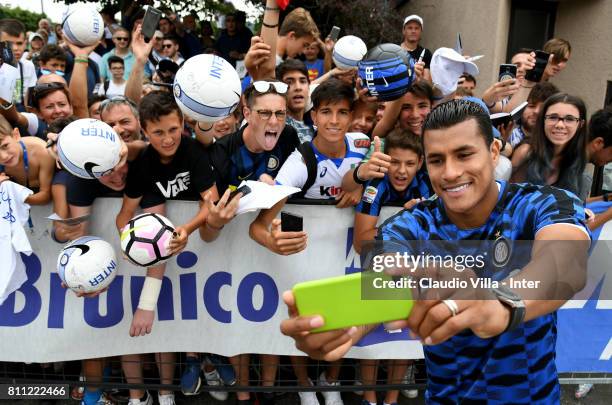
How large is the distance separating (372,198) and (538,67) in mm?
2830

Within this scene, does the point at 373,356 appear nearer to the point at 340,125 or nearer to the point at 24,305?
the point at 340,125

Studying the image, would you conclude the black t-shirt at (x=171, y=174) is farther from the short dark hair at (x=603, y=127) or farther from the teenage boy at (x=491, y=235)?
the short dark hair at (x=603, y=127)

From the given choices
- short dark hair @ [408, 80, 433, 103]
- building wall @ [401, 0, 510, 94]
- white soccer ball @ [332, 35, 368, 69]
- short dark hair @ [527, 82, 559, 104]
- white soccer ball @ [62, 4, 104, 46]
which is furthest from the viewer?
→ building wall @ [401, 0, 510, 94]

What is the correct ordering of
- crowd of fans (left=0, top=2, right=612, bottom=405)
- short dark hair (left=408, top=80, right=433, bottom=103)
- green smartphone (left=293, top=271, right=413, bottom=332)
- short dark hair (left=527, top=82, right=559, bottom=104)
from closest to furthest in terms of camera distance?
green smartphone (left=293, top=271, right=413, bottom=332), crowd of fans (left=0, top=2, right=612, bottom=405), short dark hair (left=408, top=80, right=433, bottom=103), short dark hair (left=527, top=82, right=559, bottom=104)

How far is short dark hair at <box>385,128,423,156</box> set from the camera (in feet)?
10.9

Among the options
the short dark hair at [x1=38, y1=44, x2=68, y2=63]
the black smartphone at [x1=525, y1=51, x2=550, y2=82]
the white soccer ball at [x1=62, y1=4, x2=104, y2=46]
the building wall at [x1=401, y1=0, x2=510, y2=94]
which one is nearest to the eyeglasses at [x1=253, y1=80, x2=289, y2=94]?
the white soccer ball at [x1=62, y1=4, x2=104, y2=46]

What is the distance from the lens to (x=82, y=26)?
4.24m

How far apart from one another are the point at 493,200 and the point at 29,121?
3.74 metres

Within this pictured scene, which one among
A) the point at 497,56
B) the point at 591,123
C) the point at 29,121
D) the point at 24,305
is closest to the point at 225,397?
the point at 24,305

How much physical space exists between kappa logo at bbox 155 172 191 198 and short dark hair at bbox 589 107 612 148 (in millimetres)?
3001

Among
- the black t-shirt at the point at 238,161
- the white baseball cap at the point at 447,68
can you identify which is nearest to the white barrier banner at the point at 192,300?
the black t-shirt at the point at 238,161

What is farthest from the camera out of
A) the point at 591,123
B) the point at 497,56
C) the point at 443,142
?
the point at 497,56

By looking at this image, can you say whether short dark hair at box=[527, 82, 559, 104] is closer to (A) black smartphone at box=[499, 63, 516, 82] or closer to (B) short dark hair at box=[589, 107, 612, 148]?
(A) black smartphone at box=[499, 63, 516, 82]

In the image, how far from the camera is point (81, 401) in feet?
12.6
